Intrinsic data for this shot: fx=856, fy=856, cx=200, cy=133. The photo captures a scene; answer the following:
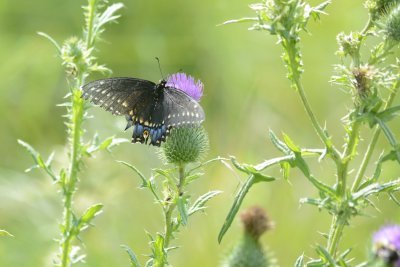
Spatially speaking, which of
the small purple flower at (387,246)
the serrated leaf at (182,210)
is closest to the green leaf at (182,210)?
the serrated leaf at (182,210)

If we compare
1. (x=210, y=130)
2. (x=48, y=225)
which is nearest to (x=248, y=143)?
(x=210, y=130)

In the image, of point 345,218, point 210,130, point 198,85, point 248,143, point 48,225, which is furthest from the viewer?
point 210,130

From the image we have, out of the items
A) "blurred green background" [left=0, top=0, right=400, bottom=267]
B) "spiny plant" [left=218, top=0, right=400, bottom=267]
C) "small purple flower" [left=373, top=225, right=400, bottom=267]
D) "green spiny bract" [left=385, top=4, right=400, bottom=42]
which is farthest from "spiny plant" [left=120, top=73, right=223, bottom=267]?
"blurred green background" [left=0, top=0, right=400, bottom=267]

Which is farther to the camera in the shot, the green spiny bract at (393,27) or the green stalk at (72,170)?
the green spiny bract at (393,27)

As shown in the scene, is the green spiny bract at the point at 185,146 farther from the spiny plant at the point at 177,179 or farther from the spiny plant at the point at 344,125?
the spiny plant at the point at 344,125

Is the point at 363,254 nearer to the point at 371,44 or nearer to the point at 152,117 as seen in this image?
the point at 371,44

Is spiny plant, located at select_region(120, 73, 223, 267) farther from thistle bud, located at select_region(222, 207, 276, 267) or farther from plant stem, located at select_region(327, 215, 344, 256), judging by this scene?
plant stem, located at select_region(327, 215, 344, 256)

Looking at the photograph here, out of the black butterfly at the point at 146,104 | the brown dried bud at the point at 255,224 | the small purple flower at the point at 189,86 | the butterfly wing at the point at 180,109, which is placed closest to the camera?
the brown dried bud at the point at 255,224
